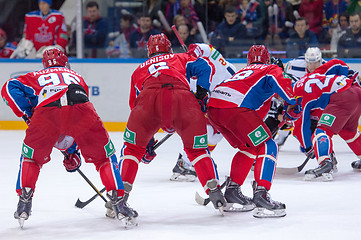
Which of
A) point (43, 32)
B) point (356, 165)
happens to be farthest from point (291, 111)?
point (43, 32)

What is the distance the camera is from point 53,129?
13.2ft

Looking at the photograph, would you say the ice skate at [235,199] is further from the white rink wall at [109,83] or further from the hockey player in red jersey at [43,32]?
the hockey player in red jersey at [43,32]

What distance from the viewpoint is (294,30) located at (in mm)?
8672

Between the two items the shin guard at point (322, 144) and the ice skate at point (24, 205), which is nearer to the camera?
the ice skate at point (24, 205)

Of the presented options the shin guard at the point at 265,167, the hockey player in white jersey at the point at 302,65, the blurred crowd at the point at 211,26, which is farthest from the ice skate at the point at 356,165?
the blurred crowd at the point at 211,26

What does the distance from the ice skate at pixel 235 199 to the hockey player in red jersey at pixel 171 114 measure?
0.28m

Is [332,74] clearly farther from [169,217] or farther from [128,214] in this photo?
[128,214]

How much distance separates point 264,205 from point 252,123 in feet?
1.63

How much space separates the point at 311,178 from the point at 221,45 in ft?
11.5

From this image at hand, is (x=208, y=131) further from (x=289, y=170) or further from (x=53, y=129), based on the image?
(x=53, y=129)

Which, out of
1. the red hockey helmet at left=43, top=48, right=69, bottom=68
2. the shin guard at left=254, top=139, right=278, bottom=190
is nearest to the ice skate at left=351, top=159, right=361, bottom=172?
the shin guard at left=254, top=139, right=278, bottom=190

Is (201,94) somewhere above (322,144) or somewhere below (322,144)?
above

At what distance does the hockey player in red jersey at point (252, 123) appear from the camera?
14.1ft

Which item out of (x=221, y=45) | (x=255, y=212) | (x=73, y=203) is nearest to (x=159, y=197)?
(x=73, y=203)
